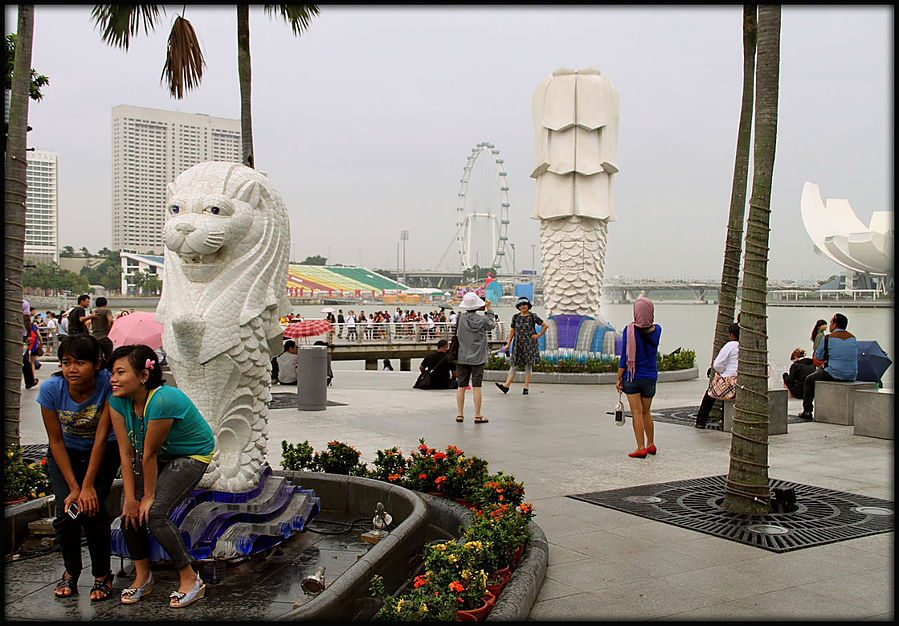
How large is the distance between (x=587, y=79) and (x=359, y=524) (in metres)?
16.1

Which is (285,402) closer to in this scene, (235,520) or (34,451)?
(34,451)

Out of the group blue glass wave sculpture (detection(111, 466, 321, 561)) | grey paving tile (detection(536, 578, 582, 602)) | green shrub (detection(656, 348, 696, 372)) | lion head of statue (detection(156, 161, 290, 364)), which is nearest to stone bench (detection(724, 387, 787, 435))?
grey paving tile (detection(536, 578, 582, 602))

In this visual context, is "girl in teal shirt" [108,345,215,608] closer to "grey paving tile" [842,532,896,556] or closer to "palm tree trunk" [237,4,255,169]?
"grey paving tile" [842,532,896,556]

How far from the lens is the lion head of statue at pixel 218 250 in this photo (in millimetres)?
4852

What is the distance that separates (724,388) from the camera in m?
9.50

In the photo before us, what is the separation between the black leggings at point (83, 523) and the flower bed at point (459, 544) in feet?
5.15

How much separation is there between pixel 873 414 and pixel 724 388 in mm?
→ 1738

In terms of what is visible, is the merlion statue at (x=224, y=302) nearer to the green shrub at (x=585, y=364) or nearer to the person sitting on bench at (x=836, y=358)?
the person sitting on bench at (x=836, y=358)

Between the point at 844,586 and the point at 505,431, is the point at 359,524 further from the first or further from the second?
the point at 505,431

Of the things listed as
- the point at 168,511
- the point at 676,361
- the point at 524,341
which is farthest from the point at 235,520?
the point at 676,361

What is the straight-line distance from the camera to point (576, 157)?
757 inches

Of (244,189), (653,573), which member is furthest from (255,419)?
(653,573)

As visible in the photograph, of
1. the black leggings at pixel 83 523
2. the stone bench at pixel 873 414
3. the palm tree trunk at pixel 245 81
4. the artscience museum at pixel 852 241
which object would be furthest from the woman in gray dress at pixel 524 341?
the artscience museum at pixel 852 241

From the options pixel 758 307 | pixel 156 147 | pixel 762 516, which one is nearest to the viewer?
pixel 762 516
